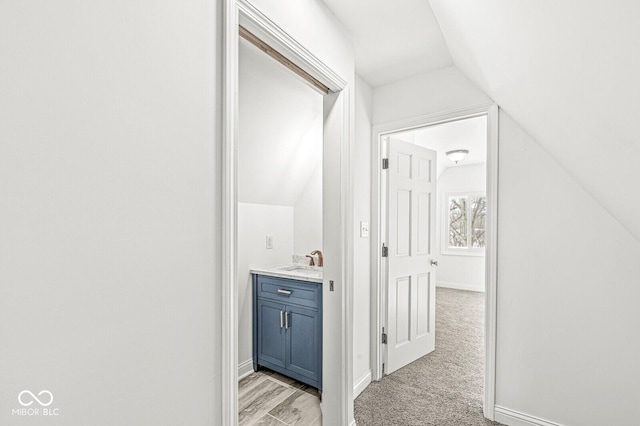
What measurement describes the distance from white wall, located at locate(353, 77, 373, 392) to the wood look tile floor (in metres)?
0.40

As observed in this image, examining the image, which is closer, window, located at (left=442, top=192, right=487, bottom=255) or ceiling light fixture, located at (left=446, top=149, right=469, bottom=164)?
ceiling light fixture, located at (left=446, top=149, right=469, bottom=164)

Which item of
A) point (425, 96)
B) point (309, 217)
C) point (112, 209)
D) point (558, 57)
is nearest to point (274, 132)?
point (309, 217)

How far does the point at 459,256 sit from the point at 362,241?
477 centimetres

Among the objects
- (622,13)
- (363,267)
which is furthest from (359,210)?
(622,13)

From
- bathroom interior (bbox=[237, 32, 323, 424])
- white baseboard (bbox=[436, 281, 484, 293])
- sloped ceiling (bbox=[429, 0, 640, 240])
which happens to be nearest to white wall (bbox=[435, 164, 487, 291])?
white baseboard (bbox=[436, 281, 484, 293])

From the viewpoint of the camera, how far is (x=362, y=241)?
2.50 m

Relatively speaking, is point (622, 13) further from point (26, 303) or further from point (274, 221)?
point (274, 221)

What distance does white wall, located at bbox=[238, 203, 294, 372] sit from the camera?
271 centimetres

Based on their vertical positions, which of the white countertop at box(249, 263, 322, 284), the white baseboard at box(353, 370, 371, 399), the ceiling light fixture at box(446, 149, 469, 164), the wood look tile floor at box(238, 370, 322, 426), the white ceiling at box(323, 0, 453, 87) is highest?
the white ceiling at box(323, 0, 453, 87)

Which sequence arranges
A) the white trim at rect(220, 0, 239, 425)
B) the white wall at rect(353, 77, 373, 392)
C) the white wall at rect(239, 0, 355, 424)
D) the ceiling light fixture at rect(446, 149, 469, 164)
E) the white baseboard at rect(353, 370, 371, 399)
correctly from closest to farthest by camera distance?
the white trim at rect(220, 0, 239, 425)
the white wall at rect(239, 0, 355, 424)
the white baseboard at rect(353, 370, 371, 399)
the white wall at rect(353, 77, 373, 392)
the ceiling light fixture at rect(446, 149, 469, 164)

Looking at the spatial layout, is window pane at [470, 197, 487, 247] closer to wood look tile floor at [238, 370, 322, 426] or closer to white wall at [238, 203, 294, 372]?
white wall at [238, 203, 294, 372]

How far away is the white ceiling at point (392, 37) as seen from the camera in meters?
1.76

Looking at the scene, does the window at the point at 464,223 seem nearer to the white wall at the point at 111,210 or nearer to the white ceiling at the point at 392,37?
the white ceiling at the point at 392,37

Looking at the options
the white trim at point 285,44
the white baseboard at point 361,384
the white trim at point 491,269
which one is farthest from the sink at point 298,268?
the white trim at point 285,44
